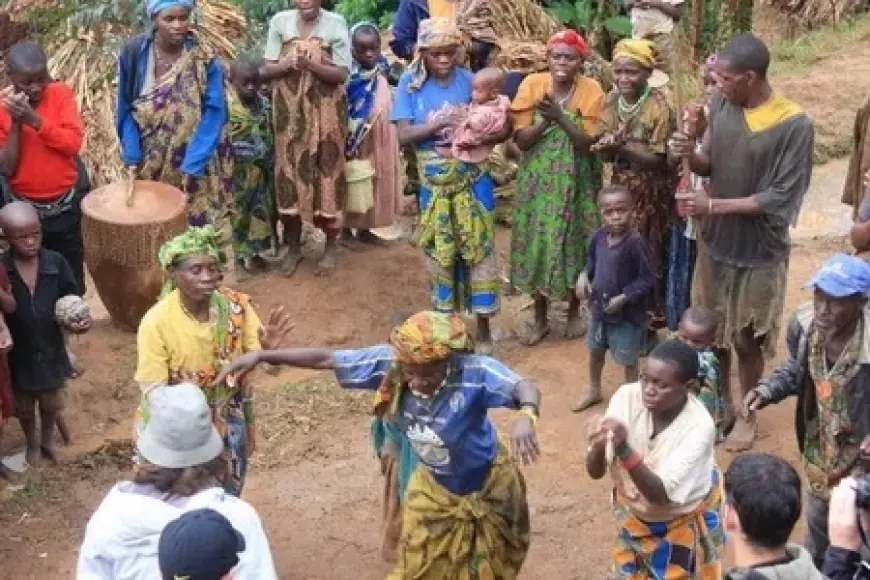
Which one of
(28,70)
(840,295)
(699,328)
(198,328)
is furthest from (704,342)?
(28,70)

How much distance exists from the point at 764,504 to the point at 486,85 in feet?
13.5

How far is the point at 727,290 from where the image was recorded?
6.55 metres

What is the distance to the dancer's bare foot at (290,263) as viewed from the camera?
8.92 metres

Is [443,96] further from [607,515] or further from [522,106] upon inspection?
[607,515]

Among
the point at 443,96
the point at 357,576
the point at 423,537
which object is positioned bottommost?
the point at 357,576

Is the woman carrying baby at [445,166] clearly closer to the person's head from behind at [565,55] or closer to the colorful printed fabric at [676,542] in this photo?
the person's head from behind at [565,55]

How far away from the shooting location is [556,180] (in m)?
7.60

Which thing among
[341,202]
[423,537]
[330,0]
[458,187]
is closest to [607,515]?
[423,537]

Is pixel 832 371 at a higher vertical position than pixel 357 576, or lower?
higher

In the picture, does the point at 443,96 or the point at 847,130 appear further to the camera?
the point at 847,130

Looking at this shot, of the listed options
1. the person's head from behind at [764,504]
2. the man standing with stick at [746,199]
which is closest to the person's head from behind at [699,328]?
the man standing with stick at [746,199]

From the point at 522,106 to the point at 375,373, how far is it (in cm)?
294

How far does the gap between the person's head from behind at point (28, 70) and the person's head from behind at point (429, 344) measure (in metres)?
3.29

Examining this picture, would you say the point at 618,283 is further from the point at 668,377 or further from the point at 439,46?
the point at 668,377
